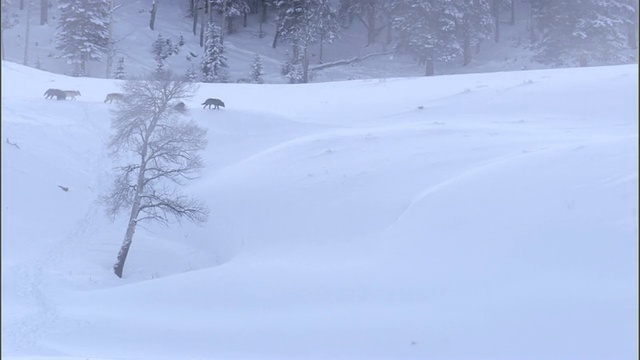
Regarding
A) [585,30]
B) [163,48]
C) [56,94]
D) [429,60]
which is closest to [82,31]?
[163,48]

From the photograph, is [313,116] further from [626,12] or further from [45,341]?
[626,12]

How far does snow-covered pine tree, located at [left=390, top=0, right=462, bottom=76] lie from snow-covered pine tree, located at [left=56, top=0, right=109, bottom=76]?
2210cm

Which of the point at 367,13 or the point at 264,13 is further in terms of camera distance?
the point at 264,13

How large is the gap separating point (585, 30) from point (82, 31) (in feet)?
113

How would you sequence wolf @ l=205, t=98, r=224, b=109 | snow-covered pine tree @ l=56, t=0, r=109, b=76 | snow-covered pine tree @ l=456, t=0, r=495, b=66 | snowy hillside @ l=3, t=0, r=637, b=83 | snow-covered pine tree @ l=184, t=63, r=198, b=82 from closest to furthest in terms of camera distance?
1. wolf @ l=205, t=98, r=224, b=109
2. snow-covered pine tree @ l=56, t=0, r=109, b=76
3. snow-covered pine tree @ l=184, t=63, r=198, b=82
4. snow-covered pine tree @ l=456, t=0, r=495, b=66
5. snowy hillside @ l=3, t=0, r=637, b=83

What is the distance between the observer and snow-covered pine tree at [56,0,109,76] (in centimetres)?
4559

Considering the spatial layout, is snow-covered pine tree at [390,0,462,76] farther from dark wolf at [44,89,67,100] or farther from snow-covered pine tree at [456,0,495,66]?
dark wolf at [44,89,67,100]

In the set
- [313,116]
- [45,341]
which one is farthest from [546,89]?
[45,341]

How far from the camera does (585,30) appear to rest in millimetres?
40312

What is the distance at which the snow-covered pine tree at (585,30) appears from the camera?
1571 inches

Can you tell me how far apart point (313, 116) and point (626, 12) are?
24.3 meters

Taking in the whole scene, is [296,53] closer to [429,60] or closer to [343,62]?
[343,62]

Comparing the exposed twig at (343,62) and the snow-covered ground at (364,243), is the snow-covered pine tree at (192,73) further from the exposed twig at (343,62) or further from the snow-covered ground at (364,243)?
the snow-covered ground at (364,243)

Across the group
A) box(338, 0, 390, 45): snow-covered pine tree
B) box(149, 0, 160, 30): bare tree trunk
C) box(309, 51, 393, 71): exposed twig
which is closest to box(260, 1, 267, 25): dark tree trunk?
box(338, 0, 390, 45): snow-covered pine tree
